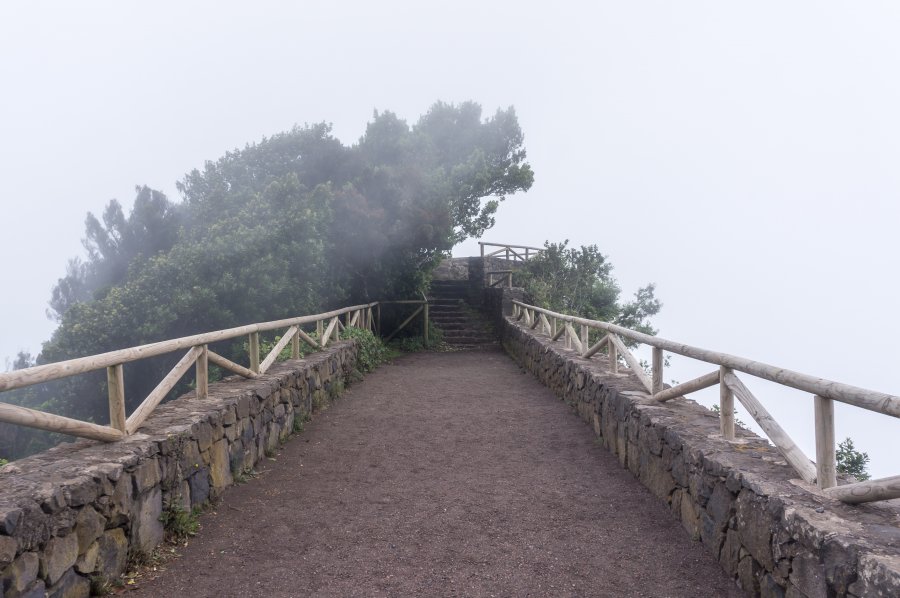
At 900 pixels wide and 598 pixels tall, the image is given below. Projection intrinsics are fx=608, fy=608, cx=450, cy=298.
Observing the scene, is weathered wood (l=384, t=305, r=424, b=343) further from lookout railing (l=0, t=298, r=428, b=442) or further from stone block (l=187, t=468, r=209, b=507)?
stone block (l=187, t=468, r=209, b=507)

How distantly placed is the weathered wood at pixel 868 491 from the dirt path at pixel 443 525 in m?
0.76

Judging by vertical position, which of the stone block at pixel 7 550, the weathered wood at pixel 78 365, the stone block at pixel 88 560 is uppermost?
the weathered wood at pixel 78 365

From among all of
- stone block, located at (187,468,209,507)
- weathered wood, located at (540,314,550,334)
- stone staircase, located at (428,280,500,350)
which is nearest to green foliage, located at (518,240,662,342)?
stone staircase, located at (428,280,500,350)

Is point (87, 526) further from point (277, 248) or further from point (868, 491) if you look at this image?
point (277, 248)

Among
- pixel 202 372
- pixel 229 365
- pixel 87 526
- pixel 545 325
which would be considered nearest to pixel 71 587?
pixel 87 526

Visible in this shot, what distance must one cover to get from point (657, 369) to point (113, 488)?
3.87 meters

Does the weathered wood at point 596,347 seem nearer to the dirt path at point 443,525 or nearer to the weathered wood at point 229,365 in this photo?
the dirt path at point 443,525

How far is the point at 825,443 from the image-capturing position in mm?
2613

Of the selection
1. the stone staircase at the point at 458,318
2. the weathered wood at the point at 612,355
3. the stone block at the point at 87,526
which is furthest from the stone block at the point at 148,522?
the stone staircase at the point at 458,318

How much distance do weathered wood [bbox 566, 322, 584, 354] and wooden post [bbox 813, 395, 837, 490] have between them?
5.25m

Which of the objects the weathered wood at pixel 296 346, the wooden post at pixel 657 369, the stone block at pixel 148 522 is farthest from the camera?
the weathered wood at pixel 296 346

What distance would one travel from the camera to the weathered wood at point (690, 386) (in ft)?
12.1

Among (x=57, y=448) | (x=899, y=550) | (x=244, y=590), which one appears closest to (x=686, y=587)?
(x=899, y=550)

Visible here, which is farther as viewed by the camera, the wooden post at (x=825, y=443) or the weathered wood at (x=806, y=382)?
the wooden post at (x=825, y=443)
